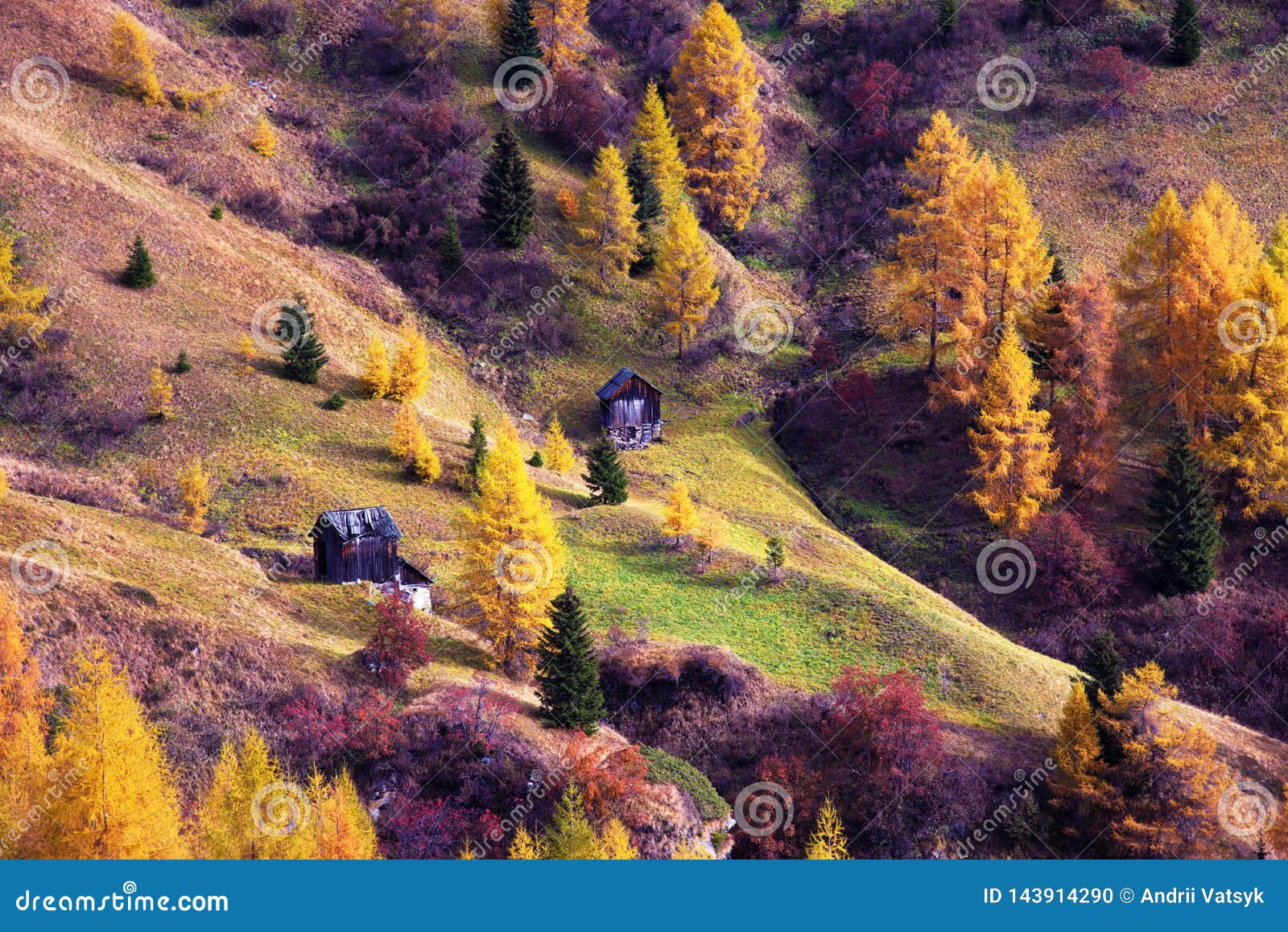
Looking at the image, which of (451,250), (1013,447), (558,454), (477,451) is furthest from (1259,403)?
(451,250)

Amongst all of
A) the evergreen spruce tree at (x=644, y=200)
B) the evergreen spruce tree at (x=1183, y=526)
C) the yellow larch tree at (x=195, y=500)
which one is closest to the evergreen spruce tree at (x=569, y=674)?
the yellow larch tree at (x=195, y=500)

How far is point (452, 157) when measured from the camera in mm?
80125

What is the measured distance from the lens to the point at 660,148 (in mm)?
79125

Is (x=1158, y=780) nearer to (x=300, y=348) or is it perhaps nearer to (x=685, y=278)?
(x=685, y=278)

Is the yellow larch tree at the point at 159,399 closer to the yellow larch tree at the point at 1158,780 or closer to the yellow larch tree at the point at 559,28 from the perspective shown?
the yellow larch tree at the point at 559,28

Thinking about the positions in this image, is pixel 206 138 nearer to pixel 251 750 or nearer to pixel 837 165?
pixel 837 165

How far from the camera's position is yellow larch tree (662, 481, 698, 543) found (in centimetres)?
5522

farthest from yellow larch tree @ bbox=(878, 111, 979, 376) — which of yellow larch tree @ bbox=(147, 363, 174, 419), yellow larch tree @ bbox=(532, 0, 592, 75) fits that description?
yellow larch tree @ bbox=(147, 363, 174, 419)

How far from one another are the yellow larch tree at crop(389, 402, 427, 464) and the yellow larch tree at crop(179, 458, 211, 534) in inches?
359

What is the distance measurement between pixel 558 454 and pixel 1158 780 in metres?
30.4

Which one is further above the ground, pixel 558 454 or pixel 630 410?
pixel 630 410

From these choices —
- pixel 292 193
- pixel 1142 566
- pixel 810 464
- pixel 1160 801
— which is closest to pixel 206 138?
pixel 292 193

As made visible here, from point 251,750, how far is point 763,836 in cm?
1657

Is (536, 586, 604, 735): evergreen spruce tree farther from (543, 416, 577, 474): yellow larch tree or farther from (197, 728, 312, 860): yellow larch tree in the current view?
(543, 416, 577, 474): yellow larch tree
